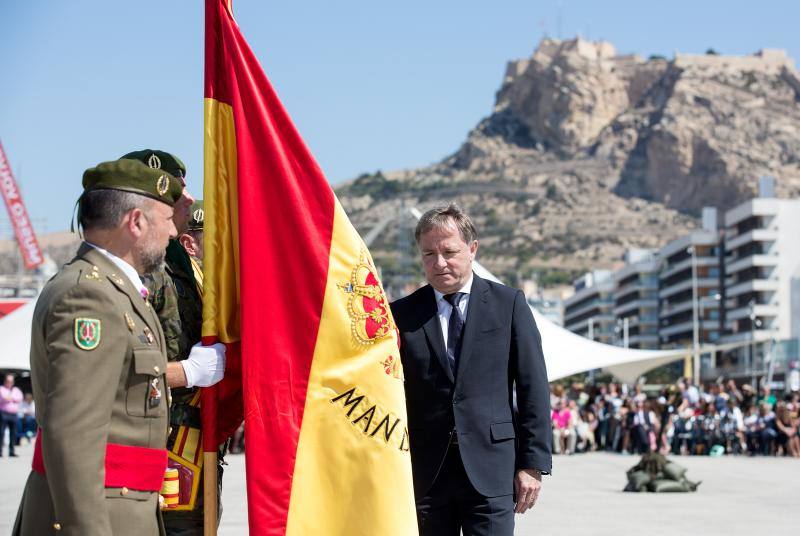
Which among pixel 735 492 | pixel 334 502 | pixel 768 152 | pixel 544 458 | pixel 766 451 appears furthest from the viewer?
pixel 768 152

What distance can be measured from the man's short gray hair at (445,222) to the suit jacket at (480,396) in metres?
0.28

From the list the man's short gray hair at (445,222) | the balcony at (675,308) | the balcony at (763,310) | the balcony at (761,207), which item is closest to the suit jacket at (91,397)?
the man's short gray hair at (445,222)

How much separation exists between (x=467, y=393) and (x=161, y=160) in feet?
5.50

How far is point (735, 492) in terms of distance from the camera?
17953mm

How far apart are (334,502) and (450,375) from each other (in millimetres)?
978

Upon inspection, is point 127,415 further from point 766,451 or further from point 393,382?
point 766,451

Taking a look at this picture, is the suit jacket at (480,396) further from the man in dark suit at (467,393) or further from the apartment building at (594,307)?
the apartment building at (594,307)

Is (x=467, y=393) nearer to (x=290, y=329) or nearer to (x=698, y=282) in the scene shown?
(x=290, y=329)

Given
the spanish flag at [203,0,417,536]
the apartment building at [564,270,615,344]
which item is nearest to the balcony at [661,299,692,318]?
the apartment building at [564,270,615,344]

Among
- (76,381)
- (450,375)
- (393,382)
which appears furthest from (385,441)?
(76,381)

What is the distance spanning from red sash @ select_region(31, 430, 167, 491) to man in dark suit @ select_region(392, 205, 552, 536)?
169 centimetres

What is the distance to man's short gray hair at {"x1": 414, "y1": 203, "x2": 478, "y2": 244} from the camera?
18.0 feet

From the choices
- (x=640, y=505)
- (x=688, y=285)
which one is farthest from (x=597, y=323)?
A: (x=640, y=505)

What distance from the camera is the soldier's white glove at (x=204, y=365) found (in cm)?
442
